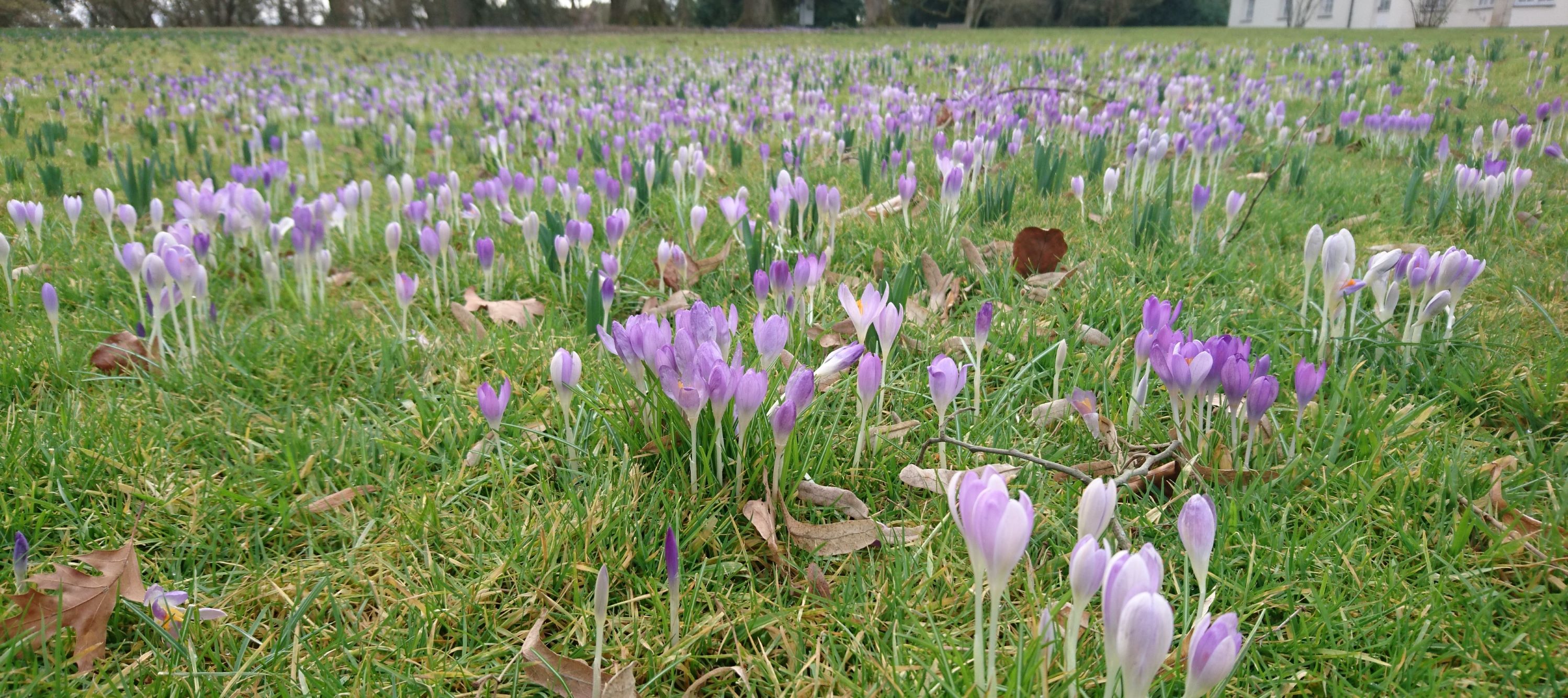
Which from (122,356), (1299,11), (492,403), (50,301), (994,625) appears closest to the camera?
(994,625)

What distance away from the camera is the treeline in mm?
30922

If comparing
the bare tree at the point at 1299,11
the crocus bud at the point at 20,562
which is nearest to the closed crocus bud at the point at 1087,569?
the crocus bud at the point at 20,562

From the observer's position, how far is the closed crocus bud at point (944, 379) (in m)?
1.51

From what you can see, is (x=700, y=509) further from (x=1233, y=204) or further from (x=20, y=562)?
(x=1233, y=204)

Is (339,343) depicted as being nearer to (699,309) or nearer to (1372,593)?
(699,309)

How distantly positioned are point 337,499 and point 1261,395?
173cm

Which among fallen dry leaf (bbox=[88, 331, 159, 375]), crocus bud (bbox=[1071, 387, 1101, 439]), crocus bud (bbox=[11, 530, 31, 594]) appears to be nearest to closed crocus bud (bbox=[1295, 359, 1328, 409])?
crocus bud (bbox=[1071, 387, 1101, 439])

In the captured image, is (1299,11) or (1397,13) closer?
(1397,13)

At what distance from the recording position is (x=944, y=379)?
152cm

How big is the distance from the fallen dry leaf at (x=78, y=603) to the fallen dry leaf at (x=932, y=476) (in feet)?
4.30

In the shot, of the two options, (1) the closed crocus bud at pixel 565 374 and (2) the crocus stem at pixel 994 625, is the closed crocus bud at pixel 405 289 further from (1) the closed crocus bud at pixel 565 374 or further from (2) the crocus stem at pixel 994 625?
(2) the crocus stem at pixel 994 625

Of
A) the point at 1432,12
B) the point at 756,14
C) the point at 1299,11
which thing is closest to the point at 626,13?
the point at 756,14

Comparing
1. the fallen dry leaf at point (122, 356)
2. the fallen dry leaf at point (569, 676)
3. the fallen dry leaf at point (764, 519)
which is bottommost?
the fallen dry leaf at point (569, 676)

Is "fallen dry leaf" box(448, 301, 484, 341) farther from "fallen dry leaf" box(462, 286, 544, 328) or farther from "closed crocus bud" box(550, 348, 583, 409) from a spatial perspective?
"closed crocus bud" box(550, 348, 583, 409)
